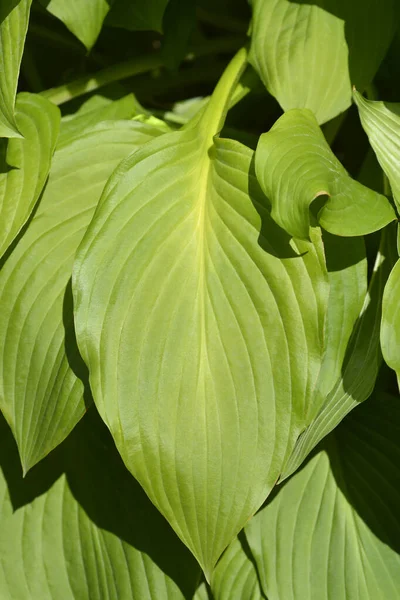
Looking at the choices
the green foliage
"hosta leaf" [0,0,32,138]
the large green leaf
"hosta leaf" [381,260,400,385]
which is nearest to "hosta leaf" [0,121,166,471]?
the green foliage

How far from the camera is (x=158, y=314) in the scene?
90cm

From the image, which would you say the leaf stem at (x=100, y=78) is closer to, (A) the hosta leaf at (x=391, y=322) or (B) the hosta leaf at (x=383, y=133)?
(B) the hosta leaf at (x=383, y=133)

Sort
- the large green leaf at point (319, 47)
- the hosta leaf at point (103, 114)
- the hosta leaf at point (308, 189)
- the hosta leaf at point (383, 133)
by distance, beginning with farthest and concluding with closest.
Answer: the hosta leaf at point (103, 114) < the large green leaf at point (319, 47) < the hosta leaf at point (383, 133) < the hosta leaf at point (308, 189)

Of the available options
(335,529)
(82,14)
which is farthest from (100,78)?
(335,529)

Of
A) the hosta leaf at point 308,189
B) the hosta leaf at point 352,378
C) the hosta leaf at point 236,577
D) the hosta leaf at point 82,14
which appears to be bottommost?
the hosta leaf at point 236,577

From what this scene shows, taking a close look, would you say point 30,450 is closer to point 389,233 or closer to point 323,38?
point 389,233

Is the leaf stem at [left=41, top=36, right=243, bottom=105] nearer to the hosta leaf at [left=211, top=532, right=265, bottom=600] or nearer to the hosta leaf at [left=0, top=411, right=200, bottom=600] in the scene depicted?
the hosta leaf at [left=0, top=411, right=200, bottom=600]

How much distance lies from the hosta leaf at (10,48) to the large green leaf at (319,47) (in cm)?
31

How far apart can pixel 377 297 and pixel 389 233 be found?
10 cm

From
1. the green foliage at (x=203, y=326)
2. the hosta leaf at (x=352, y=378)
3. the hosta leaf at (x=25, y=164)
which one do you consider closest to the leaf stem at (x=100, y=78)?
the green foliage at (x=203, y=326)

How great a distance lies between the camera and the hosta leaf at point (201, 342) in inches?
33.6

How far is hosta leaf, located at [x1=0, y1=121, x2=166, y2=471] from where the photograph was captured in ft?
3.11

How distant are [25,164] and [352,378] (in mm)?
514

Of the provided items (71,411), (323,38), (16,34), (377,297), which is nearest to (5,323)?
(71,411)
